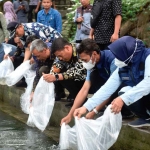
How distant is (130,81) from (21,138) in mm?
1826

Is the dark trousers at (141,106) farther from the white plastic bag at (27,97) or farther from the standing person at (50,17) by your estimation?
the standing person at (50,17)

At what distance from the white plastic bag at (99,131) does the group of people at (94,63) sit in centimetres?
11

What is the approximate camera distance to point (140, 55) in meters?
4.50

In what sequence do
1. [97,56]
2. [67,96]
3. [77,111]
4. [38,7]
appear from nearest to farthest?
[77,111] < [97,56] < [67,96] < [38,7]

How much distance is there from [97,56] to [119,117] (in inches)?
35.9

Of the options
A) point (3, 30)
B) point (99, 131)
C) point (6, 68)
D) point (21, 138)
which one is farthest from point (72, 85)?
point (3, 30)

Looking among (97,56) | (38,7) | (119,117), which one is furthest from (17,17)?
(119,117)

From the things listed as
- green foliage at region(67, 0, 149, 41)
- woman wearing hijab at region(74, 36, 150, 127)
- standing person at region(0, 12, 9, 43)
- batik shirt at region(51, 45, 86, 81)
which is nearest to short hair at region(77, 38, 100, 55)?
woman wearing hijab at region(74, 36, 150, 127)

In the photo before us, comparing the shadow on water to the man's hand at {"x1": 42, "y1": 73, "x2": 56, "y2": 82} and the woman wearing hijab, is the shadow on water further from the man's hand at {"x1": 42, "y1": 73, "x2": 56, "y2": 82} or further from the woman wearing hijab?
the woman wearing hijab

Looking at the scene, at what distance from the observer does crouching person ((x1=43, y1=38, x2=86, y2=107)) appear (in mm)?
5582

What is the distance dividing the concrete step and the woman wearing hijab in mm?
123

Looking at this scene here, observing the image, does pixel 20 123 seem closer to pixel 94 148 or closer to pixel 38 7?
pixel 94 148

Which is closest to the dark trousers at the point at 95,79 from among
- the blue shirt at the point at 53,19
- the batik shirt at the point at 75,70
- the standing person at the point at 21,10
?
the batik shirt at the point at 75,70

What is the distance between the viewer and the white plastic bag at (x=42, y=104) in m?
6.09
